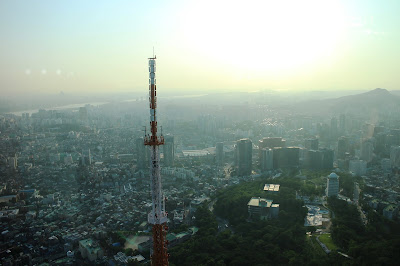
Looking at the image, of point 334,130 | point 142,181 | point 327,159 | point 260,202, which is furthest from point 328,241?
point 334,130

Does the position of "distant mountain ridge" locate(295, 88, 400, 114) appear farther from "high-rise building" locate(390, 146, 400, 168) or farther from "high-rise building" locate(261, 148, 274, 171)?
"high-rise building" locate(261, 148, 274, 171)

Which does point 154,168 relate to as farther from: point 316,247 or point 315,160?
point 315,160

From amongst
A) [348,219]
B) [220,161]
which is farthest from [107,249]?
[220,161]

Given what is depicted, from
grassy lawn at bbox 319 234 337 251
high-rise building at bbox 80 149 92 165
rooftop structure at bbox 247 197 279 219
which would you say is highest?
high-rise building at bbox 80 149 92 165

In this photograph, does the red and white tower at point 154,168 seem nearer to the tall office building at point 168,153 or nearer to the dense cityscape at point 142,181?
the dense cityscape at point 142,181

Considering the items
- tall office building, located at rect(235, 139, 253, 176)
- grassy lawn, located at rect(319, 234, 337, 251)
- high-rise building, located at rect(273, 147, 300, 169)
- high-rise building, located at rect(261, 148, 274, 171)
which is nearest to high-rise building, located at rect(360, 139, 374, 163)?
high-rise building, located at rect(273, 147, 300, 169)

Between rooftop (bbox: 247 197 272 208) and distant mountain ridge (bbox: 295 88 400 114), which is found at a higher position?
distant mountain ridge (bbox: 295 88 400 114)
